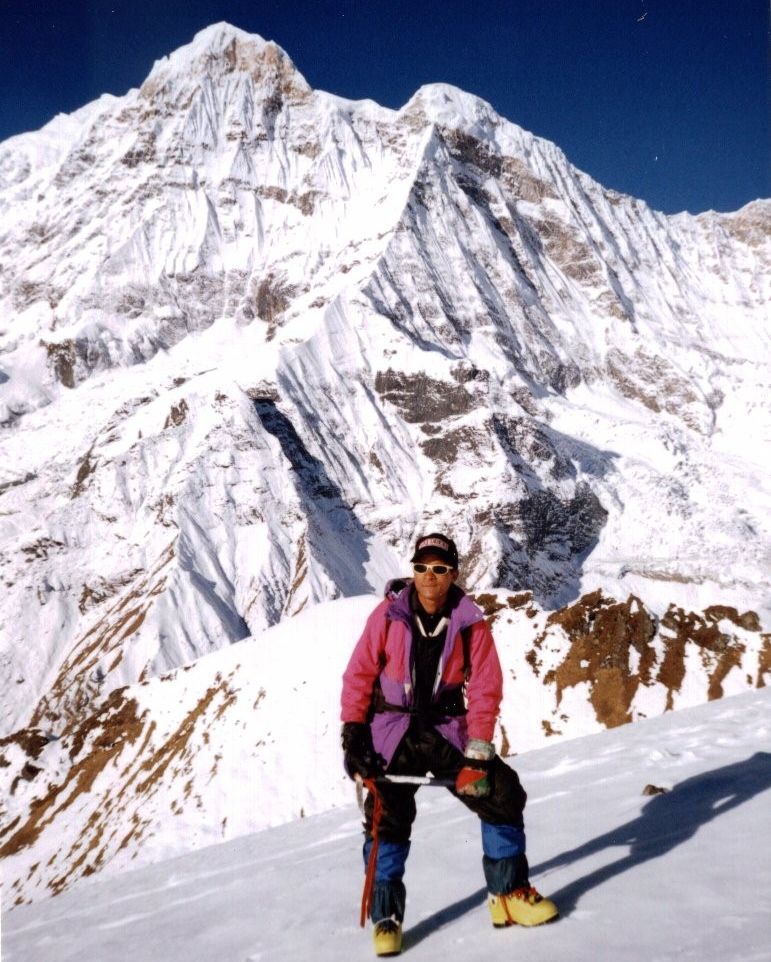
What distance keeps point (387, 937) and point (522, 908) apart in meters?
0.91

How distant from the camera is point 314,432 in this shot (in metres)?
137

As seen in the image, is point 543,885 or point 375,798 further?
point 543,885

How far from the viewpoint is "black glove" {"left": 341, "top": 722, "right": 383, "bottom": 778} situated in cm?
533

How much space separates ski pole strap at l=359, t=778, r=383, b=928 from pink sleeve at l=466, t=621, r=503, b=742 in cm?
82

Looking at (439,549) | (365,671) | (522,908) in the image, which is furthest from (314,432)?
(522,908)

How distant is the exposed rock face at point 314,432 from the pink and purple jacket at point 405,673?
84.3 metres

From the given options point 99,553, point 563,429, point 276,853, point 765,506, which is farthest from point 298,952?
point 563,429

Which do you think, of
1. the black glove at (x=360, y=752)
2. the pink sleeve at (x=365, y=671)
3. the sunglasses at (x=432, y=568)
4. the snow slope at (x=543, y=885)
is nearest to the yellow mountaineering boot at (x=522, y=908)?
the snow slope at (x=543, y=885)

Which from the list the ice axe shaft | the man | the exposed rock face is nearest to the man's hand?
the man

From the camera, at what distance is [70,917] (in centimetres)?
841

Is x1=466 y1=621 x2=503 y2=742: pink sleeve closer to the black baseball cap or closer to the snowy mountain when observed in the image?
the black baseball cap

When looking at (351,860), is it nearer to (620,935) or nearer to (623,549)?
(620,935)

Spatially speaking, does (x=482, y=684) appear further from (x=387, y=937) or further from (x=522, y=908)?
(x=387, y=937)

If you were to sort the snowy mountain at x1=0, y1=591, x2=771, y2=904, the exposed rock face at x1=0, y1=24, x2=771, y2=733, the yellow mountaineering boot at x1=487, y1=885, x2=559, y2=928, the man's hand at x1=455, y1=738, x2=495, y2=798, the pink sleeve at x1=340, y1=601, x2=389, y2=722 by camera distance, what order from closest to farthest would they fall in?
the yellow mountaineering boot at x1=487, y1=885, x2=559, y2=928
the man's hand at x1=455, y1=738, x2=495, y2=798
the pink sleeve at x1=340, y1=601, x2=389, y2=722
the snowy mountain at x1=0, y1=591, x2=771, y2=904
the exposed rock face at x1=0, y1=24, x2=771, y2=733
